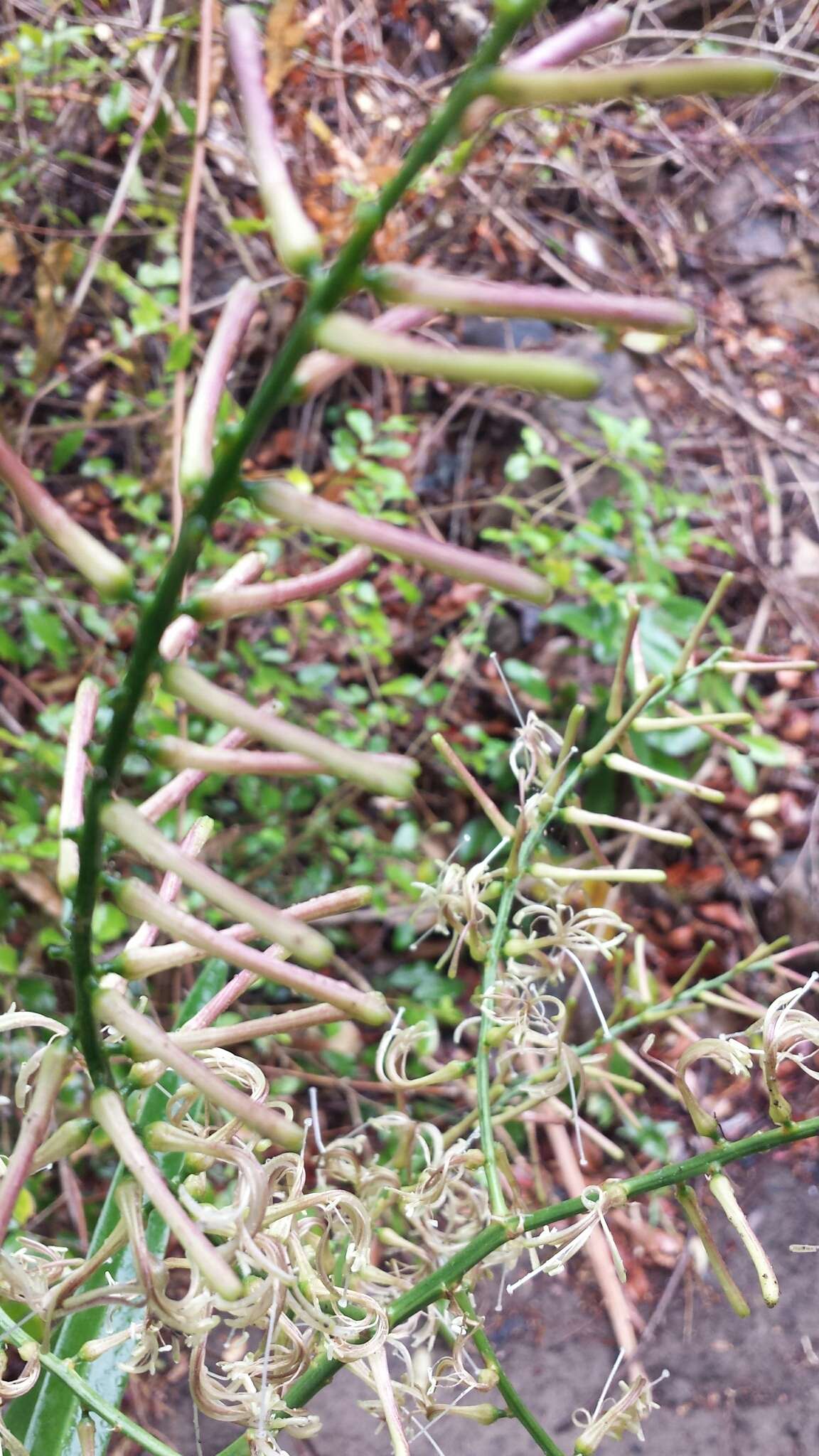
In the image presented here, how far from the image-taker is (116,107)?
1442 mm

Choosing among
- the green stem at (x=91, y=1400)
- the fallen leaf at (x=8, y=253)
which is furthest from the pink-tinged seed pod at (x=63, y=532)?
the fallen leaf at (x=8, y=253)

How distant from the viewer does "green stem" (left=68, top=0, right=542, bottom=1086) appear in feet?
0.79

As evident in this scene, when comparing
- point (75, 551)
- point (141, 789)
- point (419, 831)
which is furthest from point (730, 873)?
point (75, 551)

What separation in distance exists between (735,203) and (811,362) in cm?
45

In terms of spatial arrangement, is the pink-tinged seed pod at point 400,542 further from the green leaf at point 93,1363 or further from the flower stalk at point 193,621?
the green leaf at point 93,1363

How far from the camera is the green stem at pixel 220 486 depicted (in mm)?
241

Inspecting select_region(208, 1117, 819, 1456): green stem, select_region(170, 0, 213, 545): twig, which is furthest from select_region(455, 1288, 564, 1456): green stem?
select_region(170, 0, 213, 545): twig

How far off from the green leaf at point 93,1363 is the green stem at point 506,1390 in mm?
138

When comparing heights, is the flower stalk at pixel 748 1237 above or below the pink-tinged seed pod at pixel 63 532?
below

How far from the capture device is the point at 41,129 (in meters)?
1.65

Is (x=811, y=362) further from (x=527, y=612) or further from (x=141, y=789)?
(x=141, y=789)

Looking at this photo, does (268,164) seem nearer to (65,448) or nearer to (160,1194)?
(160,1194)

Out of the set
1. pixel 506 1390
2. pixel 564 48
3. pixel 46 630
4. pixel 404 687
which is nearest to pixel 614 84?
pixel 564 48

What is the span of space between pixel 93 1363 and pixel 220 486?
47 cm
